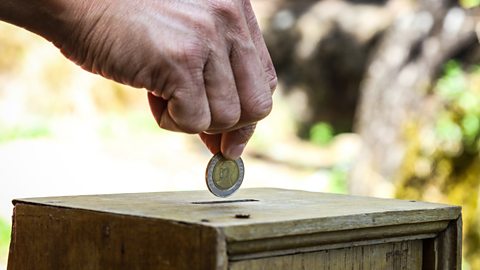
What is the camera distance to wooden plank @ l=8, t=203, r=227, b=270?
150 centimetres

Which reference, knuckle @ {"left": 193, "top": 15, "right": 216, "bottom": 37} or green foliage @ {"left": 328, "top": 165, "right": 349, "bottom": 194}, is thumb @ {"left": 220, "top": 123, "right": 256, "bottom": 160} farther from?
green foliage @ {"left": 328, "top": 165, "right": 349, "bottom": 194}

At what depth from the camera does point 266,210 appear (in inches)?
69.1

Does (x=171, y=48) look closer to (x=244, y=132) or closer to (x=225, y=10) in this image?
(x=225, y=10)

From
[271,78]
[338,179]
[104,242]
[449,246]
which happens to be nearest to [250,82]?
[271,78]

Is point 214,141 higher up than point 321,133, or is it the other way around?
point 321,133

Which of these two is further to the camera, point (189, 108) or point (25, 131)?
point (25, 131)

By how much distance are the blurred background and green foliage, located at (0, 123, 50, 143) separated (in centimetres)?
2

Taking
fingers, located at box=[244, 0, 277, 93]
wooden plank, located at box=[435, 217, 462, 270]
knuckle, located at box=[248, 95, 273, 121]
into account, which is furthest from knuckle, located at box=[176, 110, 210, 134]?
wooden plank, located at box=[435, 217, 462, 270]

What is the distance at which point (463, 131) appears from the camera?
512cm

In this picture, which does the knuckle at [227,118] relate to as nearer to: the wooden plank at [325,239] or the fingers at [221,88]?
the fingers at [221,88]

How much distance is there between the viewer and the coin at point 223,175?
6.24 feet

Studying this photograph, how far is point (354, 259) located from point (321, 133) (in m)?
8.81

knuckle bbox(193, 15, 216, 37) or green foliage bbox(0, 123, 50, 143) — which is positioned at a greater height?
green foliage bbox(0, 123, 50, 143)

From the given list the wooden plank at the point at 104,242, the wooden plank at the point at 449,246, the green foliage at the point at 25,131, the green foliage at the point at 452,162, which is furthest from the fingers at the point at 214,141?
the green foliage at the point at 25,131
